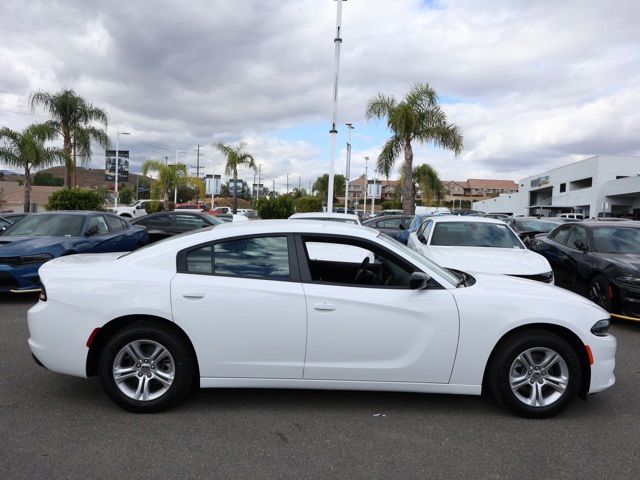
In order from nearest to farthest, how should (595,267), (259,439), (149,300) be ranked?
1. (259,439)
2. (149,300)
3. (595,267)

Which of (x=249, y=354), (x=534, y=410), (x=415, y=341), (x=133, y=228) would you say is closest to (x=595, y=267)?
(x=534, y=410)

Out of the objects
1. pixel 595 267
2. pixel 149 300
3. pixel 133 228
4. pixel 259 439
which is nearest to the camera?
pixel 259 439

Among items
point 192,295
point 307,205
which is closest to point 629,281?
point 192,295

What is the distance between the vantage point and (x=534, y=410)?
3.66 m

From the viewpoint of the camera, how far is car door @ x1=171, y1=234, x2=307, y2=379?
3.58 m

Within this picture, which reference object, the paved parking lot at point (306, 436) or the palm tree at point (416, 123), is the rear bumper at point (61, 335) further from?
the palm tree at point (416, 123)

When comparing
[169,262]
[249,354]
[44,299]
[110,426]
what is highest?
[169,262]

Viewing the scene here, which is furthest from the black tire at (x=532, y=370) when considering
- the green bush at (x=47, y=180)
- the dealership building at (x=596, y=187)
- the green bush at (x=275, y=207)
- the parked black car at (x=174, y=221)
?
the green bush at (x=47, y=180)

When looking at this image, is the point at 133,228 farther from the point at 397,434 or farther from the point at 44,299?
the point at 397,434

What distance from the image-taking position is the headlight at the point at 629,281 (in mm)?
6419

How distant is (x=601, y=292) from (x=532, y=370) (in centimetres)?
419

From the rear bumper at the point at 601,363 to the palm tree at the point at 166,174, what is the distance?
41773mm

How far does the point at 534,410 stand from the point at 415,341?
105 cm

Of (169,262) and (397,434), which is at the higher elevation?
(169,262)
